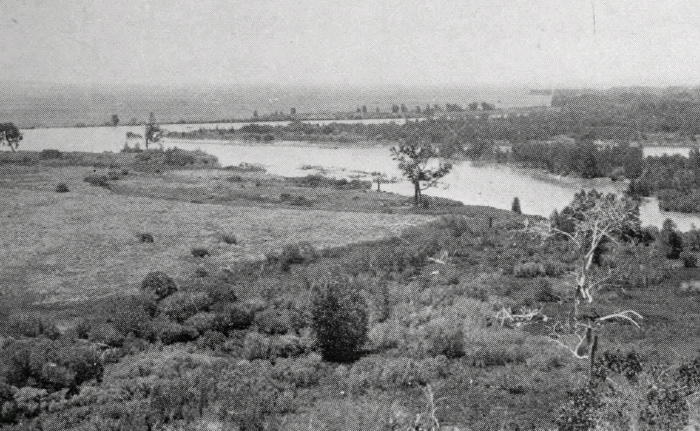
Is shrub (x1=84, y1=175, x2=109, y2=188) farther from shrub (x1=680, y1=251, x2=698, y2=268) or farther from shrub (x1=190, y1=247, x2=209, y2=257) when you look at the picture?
shrub (x1=680, y1=251, x2=698, y2=268)

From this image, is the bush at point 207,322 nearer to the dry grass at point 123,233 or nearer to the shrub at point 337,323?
the shrub at point 337,323

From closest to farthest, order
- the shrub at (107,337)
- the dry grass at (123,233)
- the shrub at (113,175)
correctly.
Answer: the shrub at (107,337)
the dry grass at (123,233)
the shrub at (113,175)

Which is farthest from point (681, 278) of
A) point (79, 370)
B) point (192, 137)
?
point (192, 137)

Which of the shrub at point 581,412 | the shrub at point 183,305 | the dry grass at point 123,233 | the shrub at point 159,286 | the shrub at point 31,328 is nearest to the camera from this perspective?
the shrub at point 581,412

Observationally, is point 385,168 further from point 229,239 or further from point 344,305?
point 344,305

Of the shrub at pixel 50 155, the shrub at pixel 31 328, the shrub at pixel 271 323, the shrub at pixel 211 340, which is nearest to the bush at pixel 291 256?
the shrub at pixel 271 323

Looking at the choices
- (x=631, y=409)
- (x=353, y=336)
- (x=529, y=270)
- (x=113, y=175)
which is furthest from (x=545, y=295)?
(x=113, y=175)

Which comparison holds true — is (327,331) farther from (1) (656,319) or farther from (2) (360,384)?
(1) (656,319)
